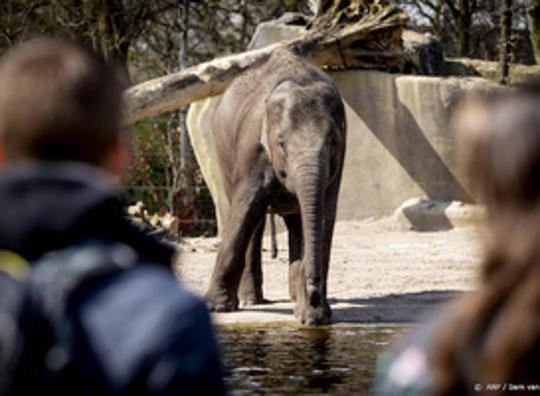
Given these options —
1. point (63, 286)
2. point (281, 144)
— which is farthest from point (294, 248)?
point (63, 286)

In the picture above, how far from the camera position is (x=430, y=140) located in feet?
62.4

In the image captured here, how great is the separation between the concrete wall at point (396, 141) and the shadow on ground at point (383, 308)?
198 inches

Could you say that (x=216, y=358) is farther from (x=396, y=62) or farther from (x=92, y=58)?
(x=396, y=62)

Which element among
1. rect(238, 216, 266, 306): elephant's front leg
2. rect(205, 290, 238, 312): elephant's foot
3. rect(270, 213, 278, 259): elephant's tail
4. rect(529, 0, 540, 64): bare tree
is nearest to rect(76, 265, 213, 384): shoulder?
rect(205, 290, 238, 312): elephant's foot

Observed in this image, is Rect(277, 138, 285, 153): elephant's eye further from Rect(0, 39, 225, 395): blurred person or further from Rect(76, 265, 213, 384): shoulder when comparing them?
Rect(76, 265, 213, 384): shoulder

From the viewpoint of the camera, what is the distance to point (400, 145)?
1895 centimetres

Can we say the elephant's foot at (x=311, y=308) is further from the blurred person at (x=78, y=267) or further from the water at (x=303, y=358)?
the blurred person at (x=78, y=267)

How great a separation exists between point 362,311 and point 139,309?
10.2 meters

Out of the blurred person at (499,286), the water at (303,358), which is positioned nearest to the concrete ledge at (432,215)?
the water at (303,358)

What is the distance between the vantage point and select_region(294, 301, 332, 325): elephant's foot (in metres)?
11.7

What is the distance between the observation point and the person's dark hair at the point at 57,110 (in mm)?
2594

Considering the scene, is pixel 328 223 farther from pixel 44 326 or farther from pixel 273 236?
pixel 44 326

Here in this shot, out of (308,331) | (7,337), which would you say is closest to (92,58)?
(7,337)

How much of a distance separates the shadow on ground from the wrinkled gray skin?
0.81ft
